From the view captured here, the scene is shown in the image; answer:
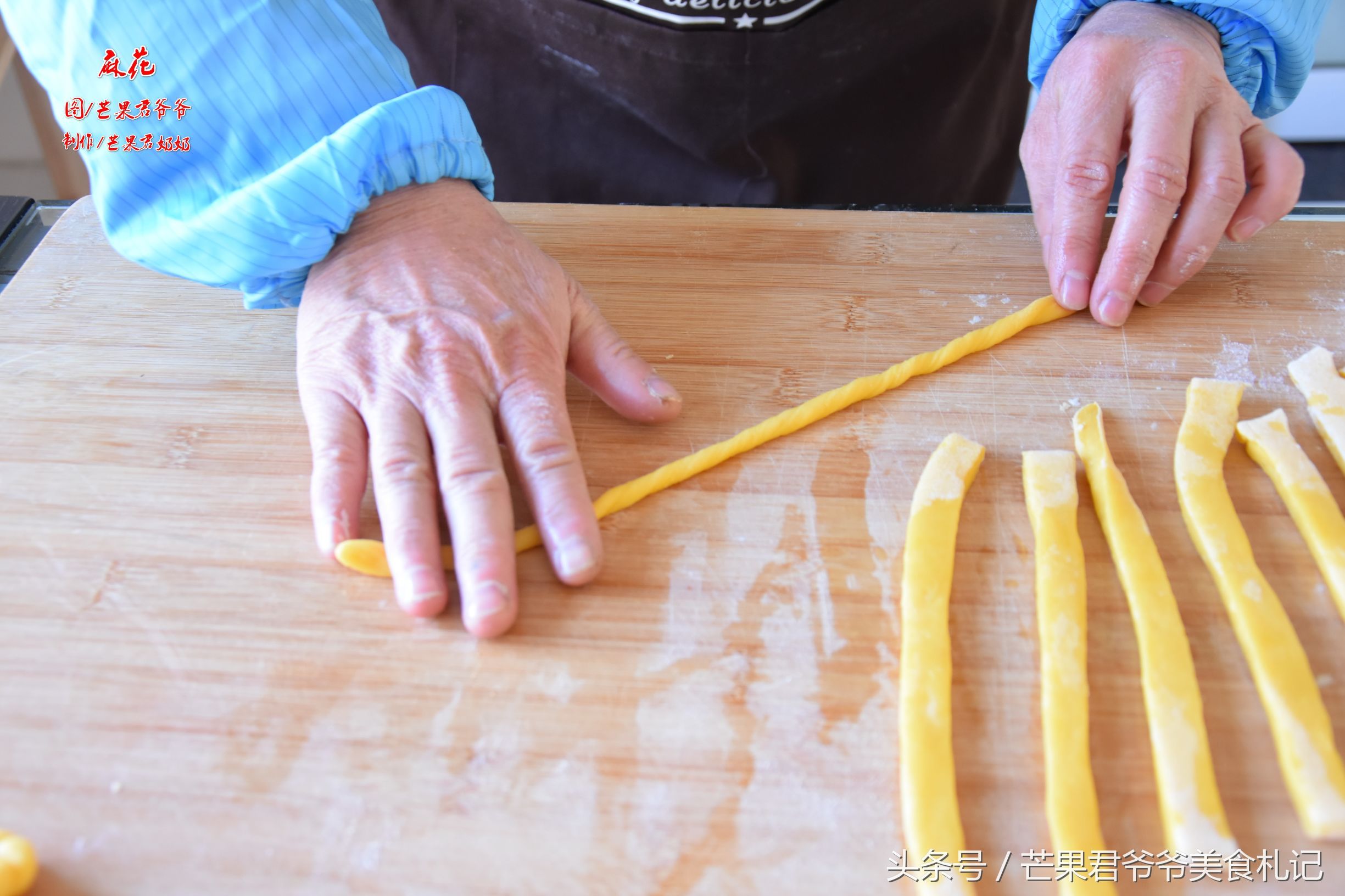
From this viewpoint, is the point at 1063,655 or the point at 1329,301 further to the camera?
the point at 1329,301

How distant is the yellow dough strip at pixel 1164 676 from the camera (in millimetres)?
989

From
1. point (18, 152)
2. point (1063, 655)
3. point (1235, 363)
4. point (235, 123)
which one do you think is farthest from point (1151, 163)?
point (18, 152)

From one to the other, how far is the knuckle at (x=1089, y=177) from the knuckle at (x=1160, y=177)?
62 millimetres

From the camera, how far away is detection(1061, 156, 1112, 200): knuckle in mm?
1526

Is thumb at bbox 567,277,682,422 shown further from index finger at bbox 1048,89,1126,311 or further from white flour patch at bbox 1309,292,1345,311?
white flour patch at bbox 1309,292,1345,311

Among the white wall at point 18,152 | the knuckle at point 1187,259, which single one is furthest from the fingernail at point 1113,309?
the white wall at point 18,152

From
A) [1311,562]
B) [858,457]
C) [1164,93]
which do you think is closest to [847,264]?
[858,457]

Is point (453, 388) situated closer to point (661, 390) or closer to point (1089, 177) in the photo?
point (661, 390)

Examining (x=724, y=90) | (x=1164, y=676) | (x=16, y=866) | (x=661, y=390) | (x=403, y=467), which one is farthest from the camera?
(x=724, y=90)

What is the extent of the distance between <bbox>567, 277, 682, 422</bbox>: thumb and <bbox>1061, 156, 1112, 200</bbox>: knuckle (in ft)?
2.44

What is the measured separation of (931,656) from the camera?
1117mm

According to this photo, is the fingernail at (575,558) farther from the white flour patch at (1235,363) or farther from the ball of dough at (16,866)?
the white flour patch at (1235,363)

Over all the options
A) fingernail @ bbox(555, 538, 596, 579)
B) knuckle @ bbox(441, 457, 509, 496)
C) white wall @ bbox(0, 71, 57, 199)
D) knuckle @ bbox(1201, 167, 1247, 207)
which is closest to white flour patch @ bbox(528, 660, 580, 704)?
fingernail @ bbox(555, 538, 596, 579)

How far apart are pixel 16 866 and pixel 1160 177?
1.73 metres
